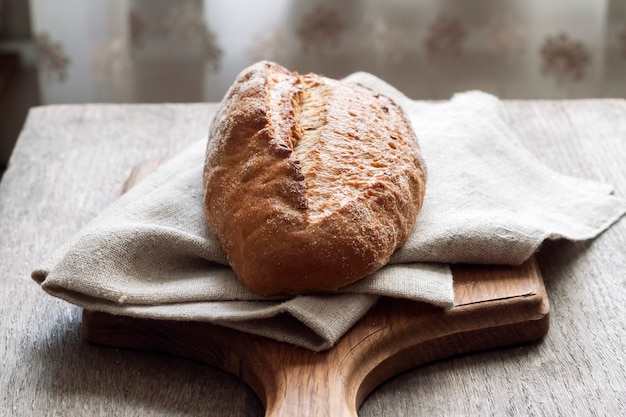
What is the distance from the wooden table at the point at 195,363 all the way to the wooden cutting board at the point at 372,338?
2cm

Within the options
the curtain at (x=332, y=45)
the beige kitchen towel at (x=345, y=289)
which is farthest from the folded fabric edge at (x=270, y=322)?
the curtain at (x=332, y=45)

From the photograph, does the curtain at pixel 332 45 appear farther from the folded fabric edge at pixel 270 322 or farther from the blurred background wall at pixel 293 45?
the folded fabric edge at pixel 270 322

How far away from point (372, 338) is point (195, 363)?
243 mm

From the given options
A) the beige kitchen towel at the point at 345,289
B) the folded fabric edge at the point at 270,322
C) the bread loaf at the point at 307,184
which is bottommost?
the folded fabric edge at the point at 270,322

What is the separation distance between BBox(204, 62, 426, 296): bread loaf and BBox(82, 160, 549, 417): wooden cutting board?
0.08 meters

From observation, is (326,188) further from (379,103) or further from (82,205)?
(82,205)

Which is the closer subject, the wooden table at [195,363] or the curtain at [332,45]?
the wooden table at [195,363]

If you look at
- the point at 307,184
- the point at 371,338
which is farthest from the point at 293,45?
the point at 371,338

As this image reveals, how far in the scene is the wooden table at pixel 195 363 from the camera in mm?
1206

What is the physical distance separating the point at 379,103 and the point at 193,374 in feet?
1.68

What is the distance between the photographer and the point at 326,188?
50.2 inches

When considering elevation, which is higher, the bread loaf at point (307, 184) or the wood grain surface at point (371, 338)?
the bread loaf at point (307, 184)

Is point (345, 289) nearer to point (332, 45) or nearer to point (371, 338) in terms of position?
point (371, 338)

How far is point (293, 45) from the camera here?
2.71 m
